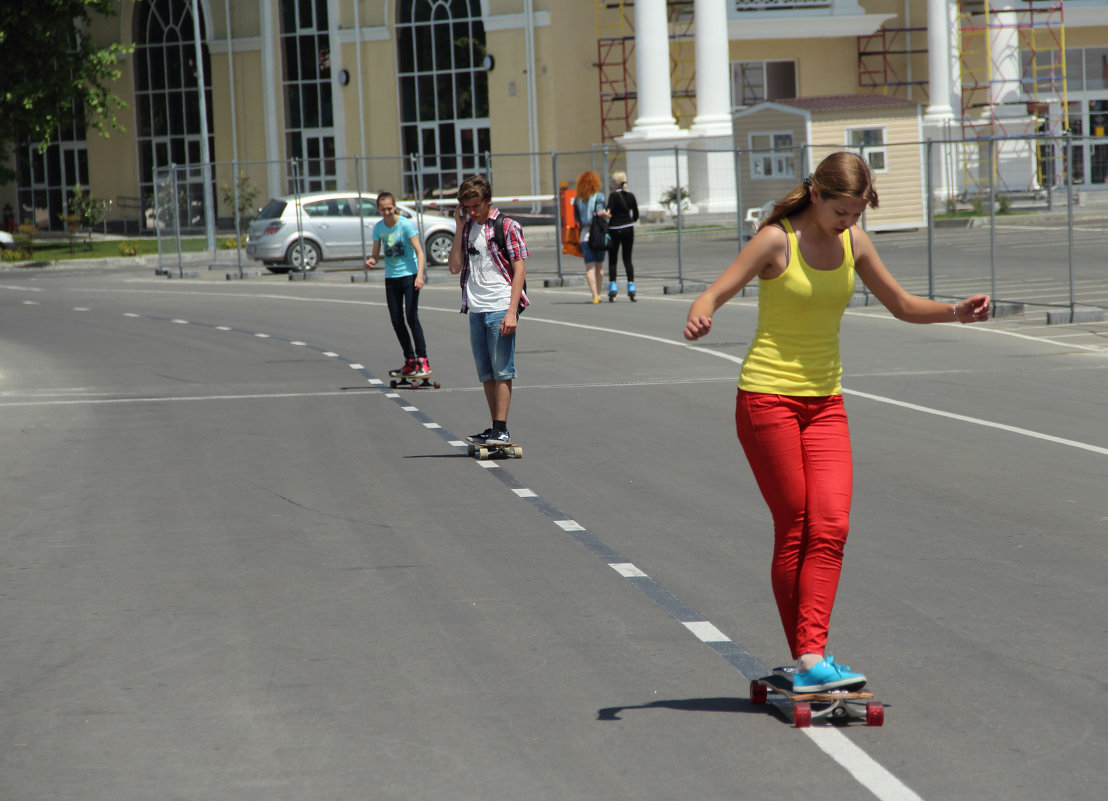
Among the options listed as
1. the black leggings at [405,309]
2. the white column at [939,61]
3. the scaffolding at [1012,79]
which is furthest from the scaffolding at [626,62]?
the black leggings at [405,309]

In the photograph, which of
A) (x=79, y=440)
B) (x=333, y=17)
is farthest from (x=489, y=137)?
(x=79, y=440)

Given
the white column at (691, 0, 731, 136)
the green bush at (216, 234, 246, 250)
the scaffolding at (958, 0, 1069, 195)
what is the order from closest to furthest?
the green bush at (216, 234, 246, 250)
the white column at (691, 0, 731, 136)
the scaffolding at (958, 0, 1069, 195)

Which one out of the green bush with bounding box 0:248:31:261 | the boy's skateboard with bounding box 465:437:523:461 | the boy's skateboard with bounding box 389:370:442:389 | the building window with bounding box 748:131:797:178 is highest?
the building window with bounding box 748:131:797:178

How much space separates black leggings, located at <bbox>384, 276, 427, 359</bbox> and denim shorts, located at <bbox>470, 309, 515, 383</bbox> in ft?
11.6

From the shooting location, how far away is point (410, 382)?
14.8 meters

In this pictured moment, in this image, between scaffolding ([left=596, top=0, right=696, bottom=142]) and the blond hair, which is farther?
scaffolding ([left=596, top=0, right=696, bottom=142])

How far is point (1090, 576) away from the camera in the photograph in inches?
271

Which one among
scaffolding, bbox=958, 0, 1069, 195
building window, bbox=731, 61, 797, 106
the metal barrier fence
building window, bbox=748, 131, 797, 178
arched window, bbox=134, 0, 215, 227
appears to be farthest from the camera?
arched window, bbox=134, 0, 215, 227

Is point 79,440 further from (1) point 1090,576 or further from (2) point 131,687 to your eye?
(1) point 1090,576

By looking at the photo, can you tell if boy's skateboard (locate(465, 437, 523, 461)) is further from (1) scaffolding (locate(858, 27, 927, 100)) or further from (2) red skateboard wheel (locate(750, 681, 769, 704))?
(1) scaffolding (locate(858, 27, 927, 100))

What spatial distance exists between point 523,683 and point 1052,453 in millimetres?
5939

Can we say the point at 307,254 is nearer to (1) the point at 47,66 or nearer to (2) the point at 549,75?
(1) the point at 47,66

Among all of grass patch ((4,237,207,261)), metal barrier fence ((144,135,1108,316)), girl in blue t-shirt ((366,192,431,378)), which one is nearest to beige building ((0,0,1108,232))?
metal barrier fence ((144,135,1108,316))

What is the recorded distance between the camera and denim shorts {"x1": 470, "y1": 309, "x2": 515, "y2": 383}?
1084 centimetres
